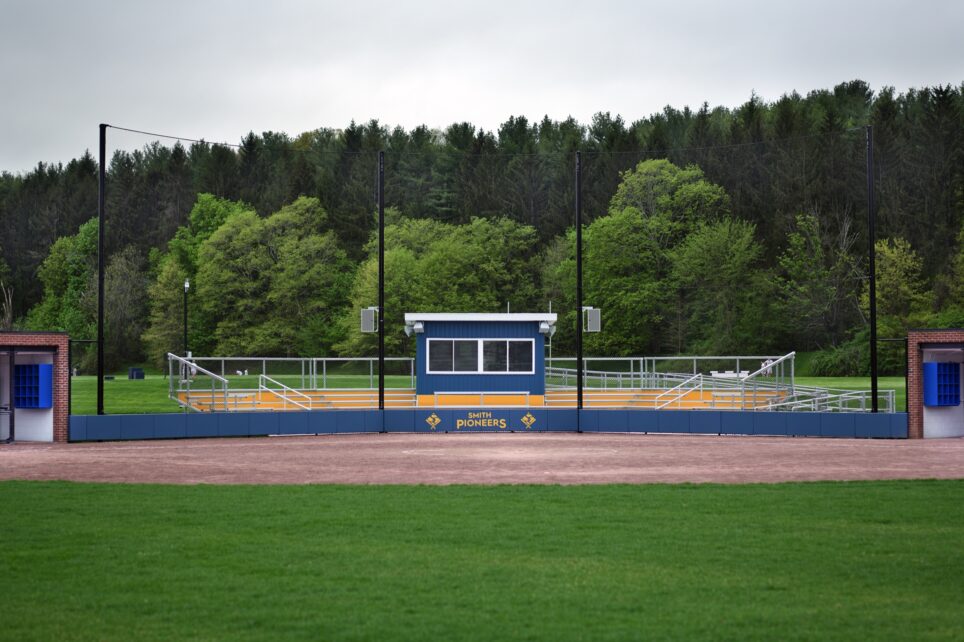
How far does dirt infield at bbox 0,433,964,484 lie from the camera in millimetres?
22984

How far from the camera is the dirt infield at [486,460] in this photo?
2298cm

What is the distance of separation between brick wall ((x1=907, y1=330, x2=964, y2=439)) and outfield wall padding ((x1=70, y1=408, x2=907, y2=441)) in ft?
1.09

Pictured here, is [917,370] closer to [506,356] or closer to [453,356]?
[506,356]

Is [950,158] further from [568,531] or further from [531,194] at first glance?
[568,531]

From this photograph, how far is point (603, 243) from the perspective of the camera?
75.4 metres

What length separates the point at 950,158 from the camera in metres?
78.3

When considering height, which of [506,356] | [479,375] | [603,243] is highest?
[603,243]

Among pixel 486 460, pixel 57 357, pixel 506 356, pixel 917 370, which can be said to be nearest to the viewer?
pixel 486 460

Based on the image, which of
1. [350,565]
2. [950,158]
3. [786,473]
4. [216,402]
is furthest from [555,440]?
[950,158]

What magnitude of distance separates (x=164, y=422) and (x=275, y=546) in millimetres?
21363

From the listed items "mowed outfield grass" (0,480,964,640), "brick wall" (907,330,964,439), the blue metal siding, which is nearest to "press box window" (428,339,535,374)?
the blue metal siding

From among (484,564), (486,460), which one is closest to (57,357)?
(486,460)

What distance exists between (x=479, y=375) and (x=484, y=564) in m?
29.2

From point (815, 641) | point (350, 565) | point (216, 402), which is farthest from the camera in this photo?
point (216, 402)
